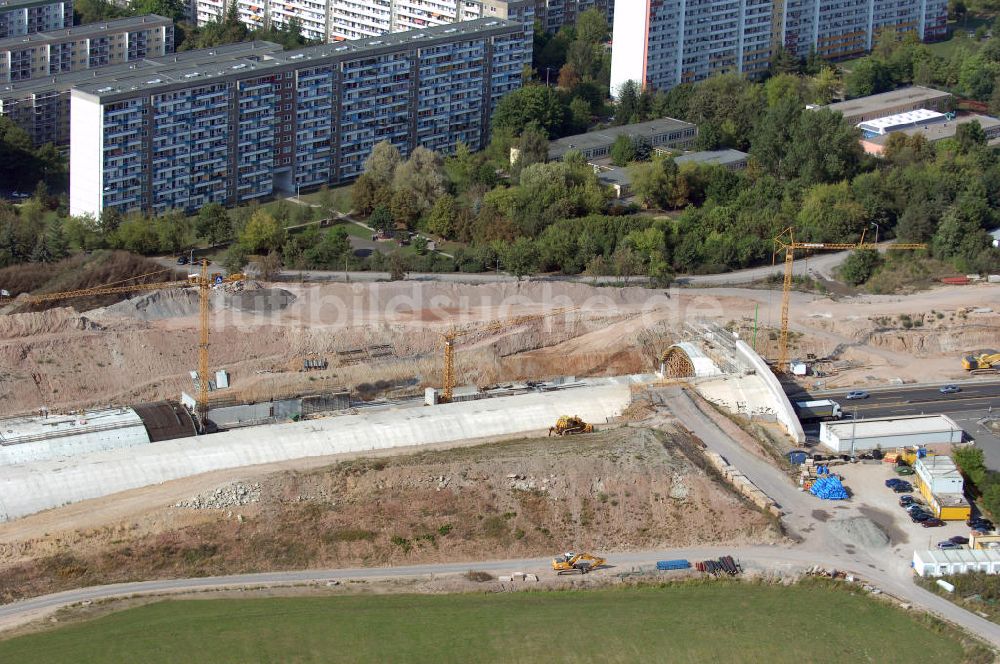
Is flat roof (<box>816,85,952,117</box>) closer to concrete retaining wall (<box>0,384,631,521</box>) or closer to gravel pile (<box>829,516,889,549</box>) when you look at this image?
concrete retaining wall (<box>0,384,631,521</box>)

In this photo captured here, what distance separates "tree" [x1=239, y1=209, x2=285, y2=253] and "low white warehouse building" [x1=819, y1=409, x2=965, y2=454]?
2460 centimetres

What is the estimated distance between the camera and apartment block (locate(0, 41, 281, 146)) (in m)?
72.0

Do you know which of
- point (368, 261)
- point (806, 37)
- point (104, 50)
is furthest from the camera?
point (806, 37)

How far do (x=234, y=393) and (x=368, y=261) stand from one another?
12.8 meters

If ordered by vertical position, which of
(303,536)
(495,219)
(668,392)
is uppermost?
(495,219)

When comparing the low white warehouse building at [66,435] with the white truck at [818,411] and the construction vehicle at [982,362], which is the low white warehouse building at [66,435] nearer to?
the white truck at [818,411]

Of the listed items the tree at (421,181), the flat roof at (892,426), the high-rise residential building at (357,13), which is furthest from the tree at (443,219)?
the flat roof at (892,426)

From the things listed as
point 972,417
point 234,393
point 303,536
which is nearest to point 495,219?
point 234,393

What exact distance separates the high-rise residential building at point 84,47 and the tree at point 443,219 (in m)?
19.3

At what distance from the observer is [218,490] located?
141 ft

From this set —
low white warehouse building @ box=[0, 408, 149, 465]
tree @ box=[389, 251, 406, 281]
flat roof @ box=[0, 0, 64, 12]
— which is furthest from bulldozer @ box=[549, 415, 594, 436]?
flat roof @ box=[0, 0, 64, 12]

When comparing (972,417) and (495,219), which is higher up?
(495,219)

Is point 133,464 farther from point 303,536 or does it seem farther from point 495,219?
point 495,219

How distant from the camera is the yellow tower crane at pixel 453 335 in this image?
51688mm
